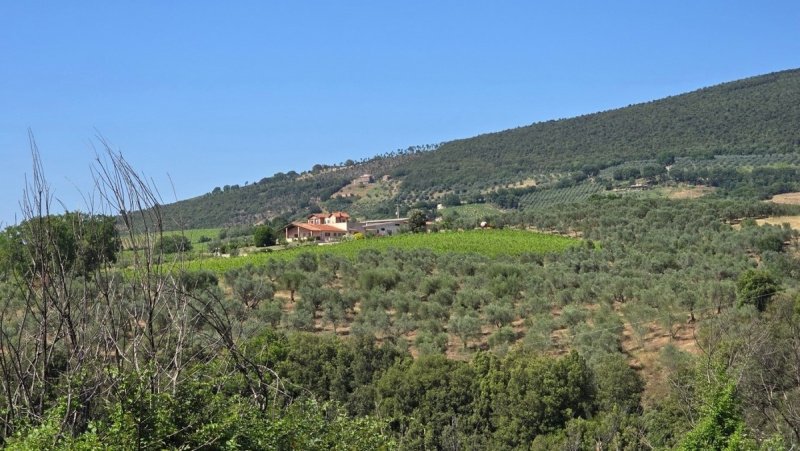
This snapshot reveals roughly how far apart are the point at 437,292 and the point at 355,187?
86.0 m

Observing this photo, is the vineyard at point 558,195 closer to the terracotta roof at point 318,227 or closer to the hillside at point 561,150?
the hillside at point 561,150

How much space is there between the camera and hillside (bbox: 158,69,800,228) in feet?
333

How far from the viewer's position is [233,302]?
104 ft

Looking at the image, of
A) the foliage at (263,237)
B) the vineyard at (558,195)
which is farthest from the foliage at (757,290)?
the vineyard at (558,195)

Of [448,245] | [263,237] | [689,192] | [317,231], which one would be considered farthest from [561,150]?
[448,245]

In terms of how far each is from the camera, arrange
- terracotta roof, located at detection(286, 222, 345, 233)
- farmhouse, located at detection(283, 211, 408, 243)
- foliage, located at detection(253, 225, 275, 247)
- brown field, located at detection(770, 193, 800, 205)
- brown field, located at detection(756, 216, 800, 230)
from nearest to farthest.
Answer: brown field, located at detection(756, 216, 800, 230), foliage, located at detection(253, 225, 275, 247), farmhouse, located at detection(283, 211, 408, 243), terracotta roof, located at detection(286, 222, 345, 233), brown field, located at detection(770, 193, 800, 205)

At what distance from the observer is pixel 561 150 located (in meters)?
115

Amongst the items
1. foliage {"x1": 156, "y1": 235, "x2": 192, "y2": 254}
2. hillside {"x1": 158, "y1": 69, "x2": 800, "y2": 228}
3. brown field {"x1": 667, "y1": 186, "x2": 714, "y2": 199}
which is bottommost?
brown field {"x1": 667, "y1": 186, "x2": 714, "y2": 199}

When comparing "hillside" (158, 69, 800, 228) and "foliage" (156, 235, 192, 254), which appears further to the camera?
"hillside" (158, 69, 800, 228)

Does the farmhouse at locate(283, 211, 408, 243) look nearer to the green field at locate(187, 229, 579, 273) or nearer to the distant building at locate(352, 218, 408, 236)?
the distant building at locate(352, 218, 408, 236)


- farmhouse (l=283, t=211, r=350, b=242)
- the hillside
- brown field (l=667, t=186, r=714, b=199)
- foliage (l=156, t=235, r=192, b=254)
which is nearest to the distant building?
farmhouse (l=283, t=211, r=350, b=242)

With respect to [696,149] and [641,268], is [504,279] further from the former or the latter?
[696,149]

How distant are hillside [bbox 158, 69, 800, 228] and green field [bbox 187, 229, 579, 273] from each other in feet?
121

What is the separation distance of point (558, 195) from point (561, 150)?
82.0 feet
